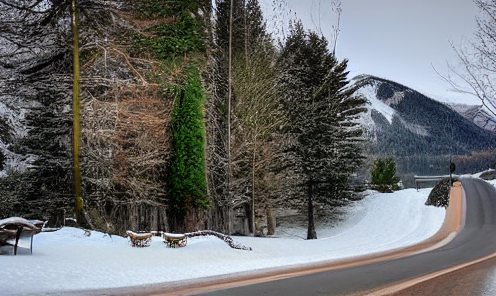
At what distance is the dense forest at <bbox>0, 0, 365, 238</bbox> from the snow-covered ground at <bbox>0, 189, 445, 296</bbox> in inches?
110

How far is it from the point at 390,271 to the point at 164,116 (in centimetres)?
1316

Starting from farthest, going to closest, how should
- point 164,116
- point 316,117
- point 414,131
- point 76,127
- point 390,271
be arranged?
point 414,131, point 316,117, point 164,116, point 76,127, point 390,271

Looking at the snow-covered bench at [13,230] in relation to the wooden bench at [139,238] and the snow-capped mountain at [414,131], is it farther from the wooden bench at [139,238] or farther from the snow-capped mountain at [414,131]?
the snow-capped mountain at [414,131]

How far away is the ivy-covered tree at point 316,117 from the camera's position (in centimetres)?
2692

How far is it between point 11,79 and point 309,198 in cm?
1741

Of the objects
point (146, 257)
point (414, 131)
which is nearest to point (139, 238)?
point (146, 257)

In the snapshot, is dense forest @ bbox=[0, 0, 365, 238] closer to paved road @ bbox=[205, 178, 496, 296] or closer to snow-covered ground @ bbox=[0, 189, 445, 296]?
snow-covered ground @ bbox=[0, 189, 445, 296]

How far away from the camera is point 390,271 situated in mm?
Result: 10680

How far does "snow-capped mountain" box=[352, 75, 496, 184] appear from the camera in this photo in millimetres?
56719

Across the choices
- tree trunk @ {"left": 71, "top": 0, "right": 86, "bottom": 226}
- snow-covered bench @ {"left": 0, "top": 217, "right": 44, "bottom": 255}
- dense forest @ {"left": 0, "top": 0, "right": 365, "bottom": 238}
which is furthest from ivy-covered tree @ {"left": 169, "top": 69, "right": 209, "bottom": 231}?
snow-covered bench @ {"left": 0, "top": 217, "right": 44, "bottom": 255}

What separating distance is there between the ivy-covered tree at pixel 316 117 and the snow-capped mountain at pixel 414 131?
26.5 meters

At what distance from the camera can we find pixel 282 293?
7488 mm

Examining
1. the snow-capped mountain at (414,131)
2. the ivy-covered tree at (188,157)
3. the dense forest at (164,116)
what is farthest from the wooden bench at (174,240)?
the snow-capped mountain at (414,131)

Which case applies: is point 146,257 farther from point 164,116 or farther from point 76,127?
point 164,116
